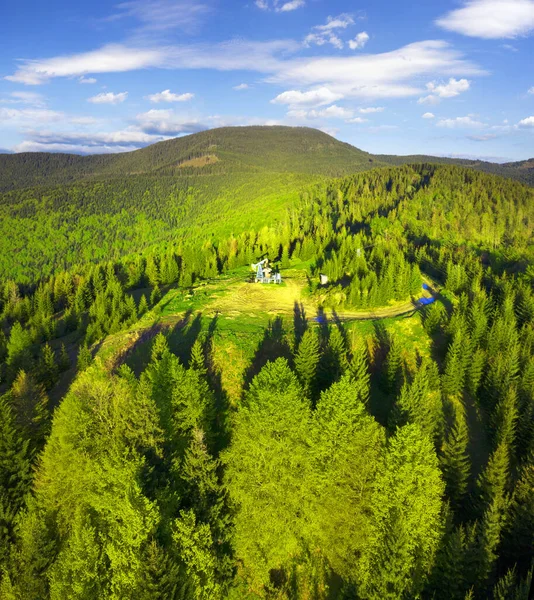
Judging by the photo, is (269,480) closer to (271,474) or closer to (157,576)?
(271,474)

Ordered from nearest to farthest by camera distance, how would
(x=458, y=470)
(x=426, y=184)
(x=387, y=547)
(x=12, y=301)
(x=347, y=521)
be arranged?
(x=387, y=547) → (x=347, y=521) → (x=458, y=470) → (x=12, y=301) → (x=426, y=184)

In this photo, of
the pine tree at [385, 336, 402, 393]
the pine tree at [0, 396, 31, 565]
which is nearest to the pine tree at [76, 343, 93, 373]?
the pine tree at [0, 396, 31, 565]

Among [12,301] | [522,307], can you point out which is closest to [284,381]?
[522,307]

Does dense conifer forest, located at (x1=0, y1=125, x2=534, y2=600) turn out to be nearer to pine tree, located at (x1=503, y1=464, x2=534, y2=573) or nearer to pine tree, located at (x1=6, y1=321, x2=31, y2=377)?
pine tree, located at (x1=503, y1=464, x2=534, y2=573)

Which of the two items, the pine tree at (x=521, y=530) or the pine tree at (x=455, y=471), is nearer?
the pine tree at (x=521, y=530)

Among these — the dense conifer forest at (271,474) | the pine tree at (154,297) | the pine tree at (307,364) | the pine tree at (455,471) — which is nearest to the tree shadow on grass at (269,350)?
the dense conifer forest at (271,474)

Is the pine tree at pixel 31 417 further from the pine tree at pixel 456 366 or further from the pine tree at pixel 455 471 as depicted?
the pine tree at pixel 456 366

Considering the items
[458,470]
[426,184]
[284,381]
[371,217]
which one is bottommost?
[458,470]

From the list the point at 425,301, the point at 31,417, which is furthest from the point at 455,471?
the point at 31,417

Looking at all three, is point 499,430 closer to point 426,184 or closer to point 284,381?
point 284,381

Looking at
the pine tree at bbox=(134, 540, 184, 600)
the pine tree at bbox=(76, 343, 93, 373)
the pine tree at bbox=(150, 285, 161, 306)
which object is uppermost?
the pine tree at bbox=(150, 285, 161, 306)

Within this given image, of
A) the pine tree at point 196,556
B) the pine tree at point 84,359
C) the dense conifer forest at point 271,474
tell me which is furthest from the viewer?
the pine tree at point 84,359
